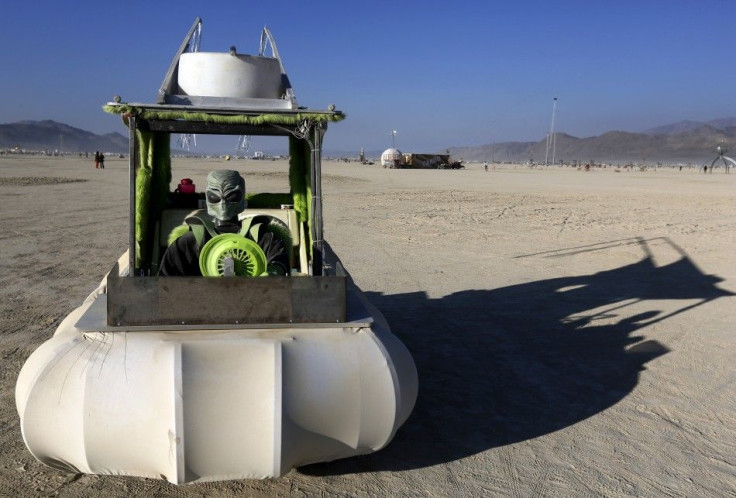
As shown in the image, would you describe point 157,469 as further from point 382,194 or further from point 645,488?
point 382,194

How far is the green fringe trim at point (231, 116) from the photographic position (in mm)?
3906

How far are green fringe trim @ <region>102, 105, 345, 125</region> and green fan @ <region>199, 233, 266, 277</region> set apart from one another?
735 mm

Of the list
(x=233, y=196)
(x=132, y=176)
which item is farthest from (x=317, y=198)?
(x=132, y=176)

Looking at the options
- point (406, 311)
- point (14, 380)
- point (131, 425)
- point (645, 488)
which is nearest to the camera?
point (131, 425)

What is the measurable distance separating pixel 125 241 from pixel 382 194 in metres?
15.8

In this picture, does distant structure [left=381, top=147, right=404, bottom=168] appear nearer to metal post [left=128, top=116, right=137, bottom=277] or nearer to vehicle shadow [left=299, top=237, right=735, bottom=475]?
vehicle shadow [left=299, top=237, right=735, bottom=475]

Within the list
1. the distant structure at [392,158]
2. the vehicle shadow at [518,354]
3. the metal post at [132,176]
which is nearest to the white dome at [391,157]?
the distant structure at [392,158]

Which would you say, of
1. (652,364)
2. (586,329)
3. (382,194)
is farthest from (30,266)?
(382,194)

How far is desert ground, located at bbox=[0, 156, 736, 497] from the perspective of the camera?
13.8 ft

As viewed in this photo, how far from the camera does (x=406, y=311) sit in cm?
823

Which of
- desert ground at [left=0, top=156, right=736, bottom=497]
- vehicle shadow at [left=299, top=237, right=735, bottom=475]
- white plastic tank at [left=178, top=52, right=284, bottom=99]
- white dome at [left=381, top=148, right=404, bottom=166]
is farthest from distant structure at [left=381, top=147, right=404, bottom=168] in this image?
white plastic tank at [left=178, top=52, right=284, bottom=99]

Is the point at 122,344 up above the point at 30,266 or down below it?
above

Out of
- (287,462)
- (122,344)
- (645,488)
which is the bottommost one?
(645,488)

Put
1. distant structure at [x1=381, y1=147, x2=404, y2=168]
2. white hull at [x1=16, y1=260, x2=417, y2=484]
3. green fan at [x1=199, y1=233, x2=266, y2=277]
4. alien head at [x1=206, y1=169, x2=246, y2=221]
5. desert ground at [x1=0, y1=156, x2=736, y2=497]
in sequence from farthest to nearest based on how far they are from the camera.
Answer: distant structure at [x1=381, y1=147, x2=404, y2=168]
alien head at [x1=206, y1=169, x2=246, y2=221]
desert ground at [x1=0, y1=156, x2=736, y2=497]
green fan at [x1=199, y1=233, x2=266, y2=277]
white hull at [x1=16, y1=260, x2=417, y2=484]
